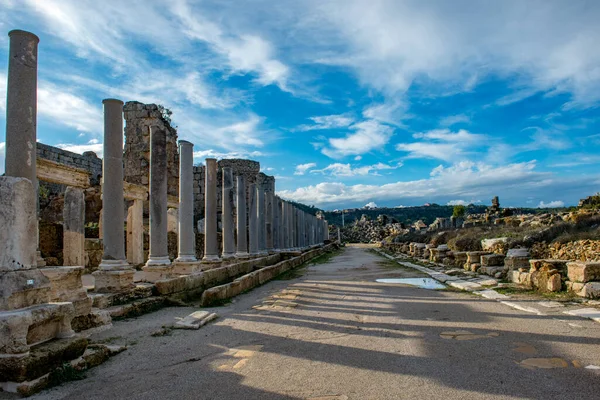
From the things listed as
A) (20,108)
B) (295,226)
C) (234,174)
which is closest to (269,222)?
(234,174)

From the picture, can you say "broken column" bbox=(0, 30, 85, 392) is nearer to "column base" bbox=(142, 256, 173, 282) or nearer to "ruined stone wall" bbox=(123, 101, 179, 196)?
"column base" bbox=(142, 256, 173, 282)

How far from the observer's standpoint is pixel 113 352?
5.57 metres

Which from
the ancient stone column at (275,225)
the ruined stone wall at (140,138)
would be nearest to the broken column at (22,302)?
the ruined stone wall at (140,138)

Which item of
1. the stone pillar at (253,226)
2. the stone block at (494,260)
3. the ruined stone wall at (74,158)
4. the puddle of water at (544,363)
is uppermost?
the ruined stone wall at (74,158)

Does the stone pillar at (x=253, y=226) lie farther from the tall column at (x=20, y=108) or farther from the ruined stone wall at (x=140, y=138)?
the tall column at (x=20, y=108)

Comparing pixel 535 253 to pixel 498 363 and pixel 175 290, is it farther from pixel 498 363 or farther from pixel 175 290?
pixel 175 290

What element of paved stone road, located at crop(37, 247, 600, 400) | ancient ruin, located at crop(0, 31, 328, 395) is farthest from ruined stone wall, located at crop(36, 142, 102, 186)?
paved stone road, located at crop(37, 247, 600, 400)

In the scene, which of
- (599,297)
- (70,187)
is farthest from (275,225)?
(599,297)

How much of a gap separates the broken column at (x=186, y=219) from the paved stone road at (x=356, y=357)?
15.9 feet

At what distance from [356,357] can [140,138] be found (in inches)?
873

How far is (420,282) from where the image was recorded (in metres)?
13.3

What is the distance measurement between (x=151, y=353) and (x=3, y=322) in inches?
73.7

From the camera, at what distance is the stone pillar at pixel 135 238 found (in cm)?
1873

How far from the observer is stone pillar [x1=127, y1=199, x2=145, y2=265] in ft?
61.5
